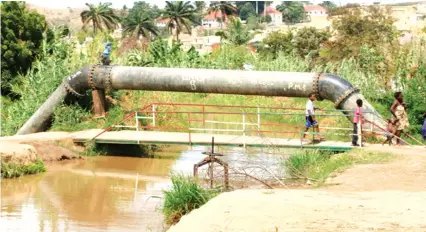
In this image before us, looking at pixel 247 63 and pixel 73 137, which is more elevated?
pixel 247 63

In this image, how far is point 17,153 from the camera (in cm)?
1925

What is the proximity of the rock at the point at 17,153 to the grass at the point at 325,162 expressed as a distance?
6.90m

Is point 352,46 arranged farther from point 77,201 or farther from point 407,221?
point 407,221

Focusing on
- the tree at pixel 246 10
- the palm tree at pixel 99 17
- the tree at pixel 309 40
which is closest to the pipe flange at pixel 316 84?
the tree at pixel 309 40

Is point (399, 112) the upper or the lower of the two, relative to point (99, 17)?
lower

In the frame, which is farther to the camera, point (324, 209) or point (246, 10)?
point (246, 10)

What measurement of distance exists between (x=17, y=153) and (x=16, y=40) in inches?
731

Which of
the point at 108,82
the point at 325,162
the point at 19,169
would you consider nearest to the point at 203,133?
the point at 108,82

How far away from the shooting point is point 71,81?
23.6 metres

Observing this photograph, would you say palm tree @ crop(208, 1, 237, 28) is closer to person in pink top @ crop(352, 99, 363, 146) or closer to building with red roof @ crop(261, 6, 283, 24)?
person in pink top @ crop(352, 99, 363, 146)

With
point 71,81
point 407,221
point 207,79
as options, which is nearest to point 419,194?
point 407,221

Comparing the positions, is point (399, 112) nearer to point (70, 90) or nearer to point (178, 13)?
point (70, 90)

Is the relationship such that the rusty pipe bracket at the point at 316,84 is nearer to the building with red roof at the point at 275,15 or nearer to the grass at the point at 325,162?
the grass at the point at 325,162

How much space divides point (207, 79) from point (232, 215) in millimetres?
11306
